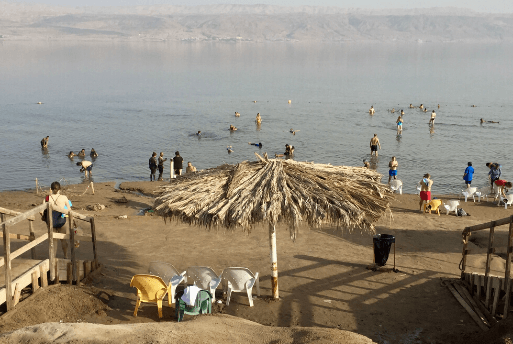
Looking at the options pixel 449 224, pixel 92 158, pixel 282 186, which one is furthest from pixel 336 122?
pixel 282 186

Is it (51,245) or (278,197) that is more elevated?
(278,197)

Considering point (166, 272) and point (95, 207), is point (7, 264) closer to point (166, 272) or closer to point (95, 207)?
point (166, 272)

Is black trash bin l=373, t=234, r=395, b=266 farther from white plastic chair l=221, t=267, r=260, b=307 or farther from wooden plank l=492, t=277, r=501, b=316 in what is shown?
white plastic chair l=221, t=267, r=260, b=307

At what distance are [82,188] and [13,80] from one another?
241 ft

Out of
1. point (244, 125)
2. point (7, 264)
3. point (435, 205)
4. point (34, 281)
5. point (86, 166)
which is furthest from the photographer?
point (244, 125)

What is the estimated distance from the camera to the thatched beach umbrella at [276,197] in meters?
8.74

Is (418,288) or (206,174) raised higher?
(206,174)

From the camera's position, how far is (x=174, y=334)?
21.3 ft

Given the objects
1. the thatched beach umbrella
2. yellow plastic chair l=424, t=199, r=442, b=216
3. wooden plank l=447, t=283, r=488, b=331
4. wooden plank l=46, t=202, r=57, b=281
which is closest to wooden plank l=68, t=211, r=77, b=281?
wooden plank l=46, t=202, r=57, b=281

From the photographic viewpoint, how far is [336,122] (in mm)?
47125

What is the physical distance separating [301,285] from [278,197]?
2595mm

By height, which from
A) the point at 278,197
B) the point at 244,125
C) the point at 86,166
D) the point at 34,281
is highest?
the point at 244,125

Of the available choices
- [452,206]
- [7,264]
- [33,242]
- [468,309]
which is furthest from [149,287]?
[452,206]

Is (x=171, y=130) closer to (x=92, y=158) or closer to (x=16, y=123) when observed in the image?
(x=92, y=158)
